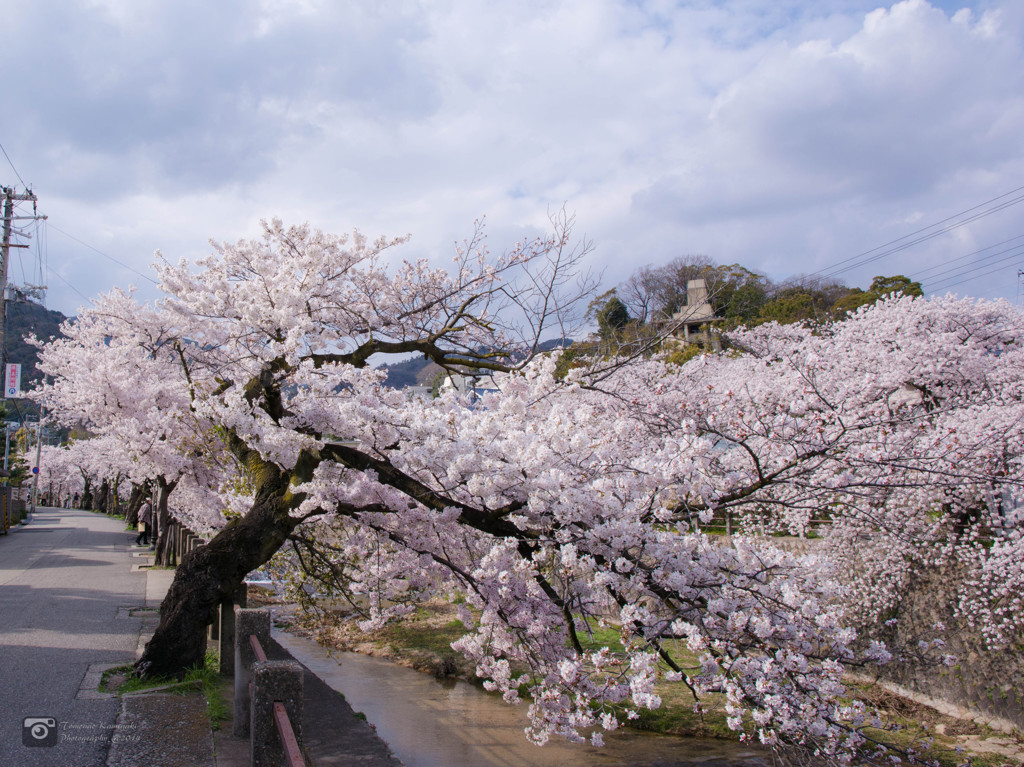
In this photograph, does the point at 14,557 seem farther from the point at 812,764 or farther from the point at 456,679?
the point at 812,764

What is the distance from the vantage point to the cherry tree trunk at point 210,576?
21.1 feet

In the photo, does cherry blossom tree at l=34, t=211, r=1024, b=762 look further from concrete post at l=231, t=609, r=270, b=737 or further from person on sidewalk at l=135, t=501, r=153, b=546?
person on sidewalk at l=135, t=501, r=153, b=546

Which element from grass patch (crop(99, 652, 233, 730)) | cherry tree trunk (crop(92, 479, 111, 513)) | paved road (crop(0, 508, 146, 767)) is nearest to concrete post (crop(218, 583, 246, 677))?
grass patch (crop(99, 652, 233, 730))

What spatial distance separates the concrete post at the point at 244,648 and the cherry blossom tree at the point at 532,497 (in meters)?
0.93

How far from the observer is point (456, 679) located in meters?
13.1

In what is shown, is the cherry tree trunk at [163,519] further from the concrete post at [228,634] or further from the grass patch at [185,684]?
the concrete post at [228,634]

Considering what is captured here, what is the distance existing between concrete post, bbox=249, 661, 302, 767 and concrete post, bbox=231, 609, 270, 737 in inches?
61.9

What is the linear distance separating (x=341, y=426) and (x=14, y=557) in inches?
731

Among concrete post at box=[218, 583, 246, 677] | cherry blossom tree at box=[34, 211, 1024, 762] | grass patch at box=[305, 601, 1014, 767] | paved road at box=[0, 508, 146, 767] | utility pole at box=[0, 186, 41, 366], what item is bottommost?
grass patch at box=[305, 601, 1014, 767]

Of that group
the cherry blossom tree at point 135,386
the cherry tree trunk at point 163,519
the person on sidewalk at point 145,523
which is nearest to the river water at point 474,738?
the cherry blossom tree at point 135,386

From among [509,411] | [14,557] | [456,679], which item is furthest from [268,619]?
[14,557]

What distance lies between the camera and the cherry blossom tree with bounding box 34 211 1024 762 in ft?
13.1

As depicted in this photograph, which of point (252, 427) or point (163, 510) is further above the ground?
point (252, 427)

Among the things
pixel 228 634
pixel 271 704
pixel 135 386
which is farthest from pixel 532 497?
pixel 135 386
